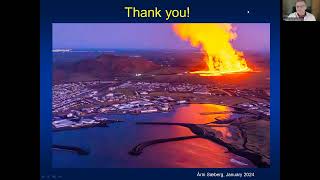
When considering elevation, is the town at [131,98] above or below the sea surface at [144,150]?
above
